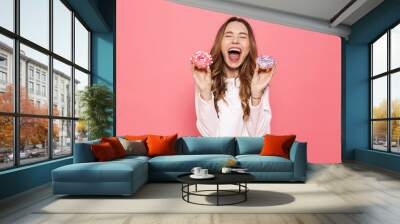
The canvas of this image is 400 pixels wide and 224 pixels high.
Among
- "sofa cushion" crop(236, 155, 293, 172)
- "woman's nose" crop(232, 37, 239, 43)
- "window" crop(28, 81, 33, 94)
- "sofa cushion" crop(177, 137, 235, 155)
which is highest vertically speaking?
"woman's nose" crop(232, 37, 239, 43)

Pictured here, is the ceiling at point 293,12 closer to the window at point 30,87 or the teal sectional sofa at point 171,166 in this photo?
the teal sectional sofa at point 171,166

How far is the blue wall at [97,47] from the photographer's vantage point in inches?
213

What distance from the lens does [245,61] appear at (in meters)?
8.17

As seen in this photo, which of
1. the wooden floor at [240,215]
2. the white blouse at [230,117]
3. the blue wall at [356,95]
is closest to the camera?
the wooden floor at [240,215]

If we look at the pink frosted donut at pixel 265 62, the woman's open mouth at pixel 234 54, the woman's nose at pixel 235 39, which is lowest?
the pink frosted donut at pixel 265 62

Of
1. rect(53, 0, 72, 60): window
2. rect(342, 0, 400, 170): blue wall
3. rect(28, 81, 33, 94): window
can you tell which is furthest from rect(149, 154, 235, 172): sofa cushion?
rect(342, 0, 400, 170): blue wall

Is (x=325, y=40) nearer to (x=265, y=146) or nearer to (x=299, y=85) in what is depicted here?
(x=299, y=85)

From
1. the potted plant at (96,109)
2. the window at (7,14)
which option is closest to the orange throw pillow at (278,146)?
the potted plant at (96,109)

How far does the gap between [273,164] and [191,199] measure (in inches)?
68.3

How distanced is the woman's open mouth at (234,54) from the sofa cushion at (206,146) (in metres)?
2.22

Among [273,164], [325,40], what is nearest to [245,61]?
[325,40]

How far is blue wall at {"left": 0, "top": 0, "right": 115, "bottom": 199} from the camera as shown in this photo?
5.40 metres

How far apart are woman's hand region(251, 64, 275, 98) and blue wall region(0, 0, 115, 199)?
3081mm

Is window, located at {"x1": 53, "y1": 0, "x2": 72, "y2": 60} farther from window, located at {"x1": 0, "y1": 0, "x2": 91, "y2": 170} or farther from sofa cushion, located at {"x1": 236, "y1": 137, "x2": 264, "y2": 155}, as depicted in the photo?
sofa cushion, located at {"x1": 236, "y1": 137, "x2": 264, "y2": 155}
